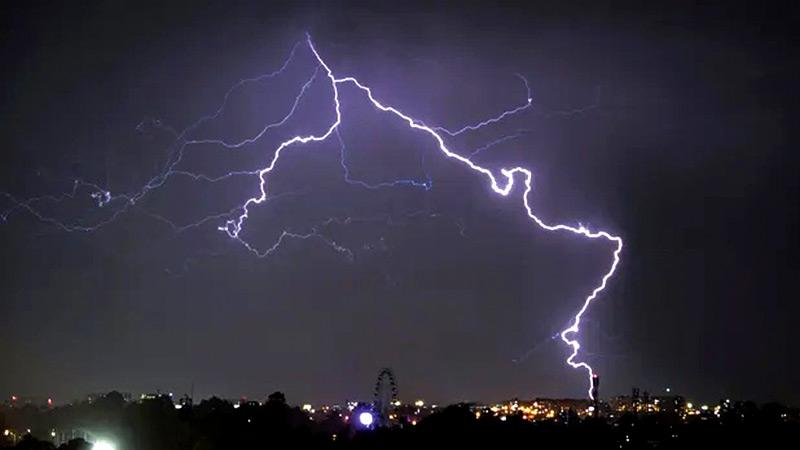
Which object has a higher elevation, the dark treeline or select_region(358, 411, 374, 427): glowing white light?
select_region(358, 411, 374, 427): glowing white light

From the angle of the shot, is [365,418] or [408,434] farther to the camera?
→ [365,418]

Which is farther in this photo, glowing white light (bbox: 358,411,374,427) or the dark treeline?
glowing white light (bbox: 358,411,374,427)

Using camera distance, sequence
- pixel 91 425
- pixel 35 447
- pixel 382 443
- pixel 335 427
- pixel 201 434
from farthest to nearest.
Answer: pixel 335 427 < pixel 91 425 < pixel 201 434 < pixel 382 443 < pixel 35 447

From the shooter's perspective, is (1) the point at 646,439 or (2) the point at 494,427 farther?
(1) the point at 646,439

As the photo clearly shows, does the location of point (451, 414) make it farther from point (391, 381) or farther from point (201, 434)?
point (391, 381)

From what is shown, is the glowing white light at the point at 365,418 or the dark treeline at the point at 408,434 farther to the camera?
the glowing white light at the point at 365,418

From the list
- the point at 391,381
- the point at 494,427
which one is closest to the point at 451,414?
the point at 494,427

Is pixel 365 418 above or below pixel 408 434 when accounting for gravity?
above

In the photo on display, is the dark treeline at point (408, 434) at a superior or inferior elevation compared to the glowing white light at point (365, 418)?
inferior
